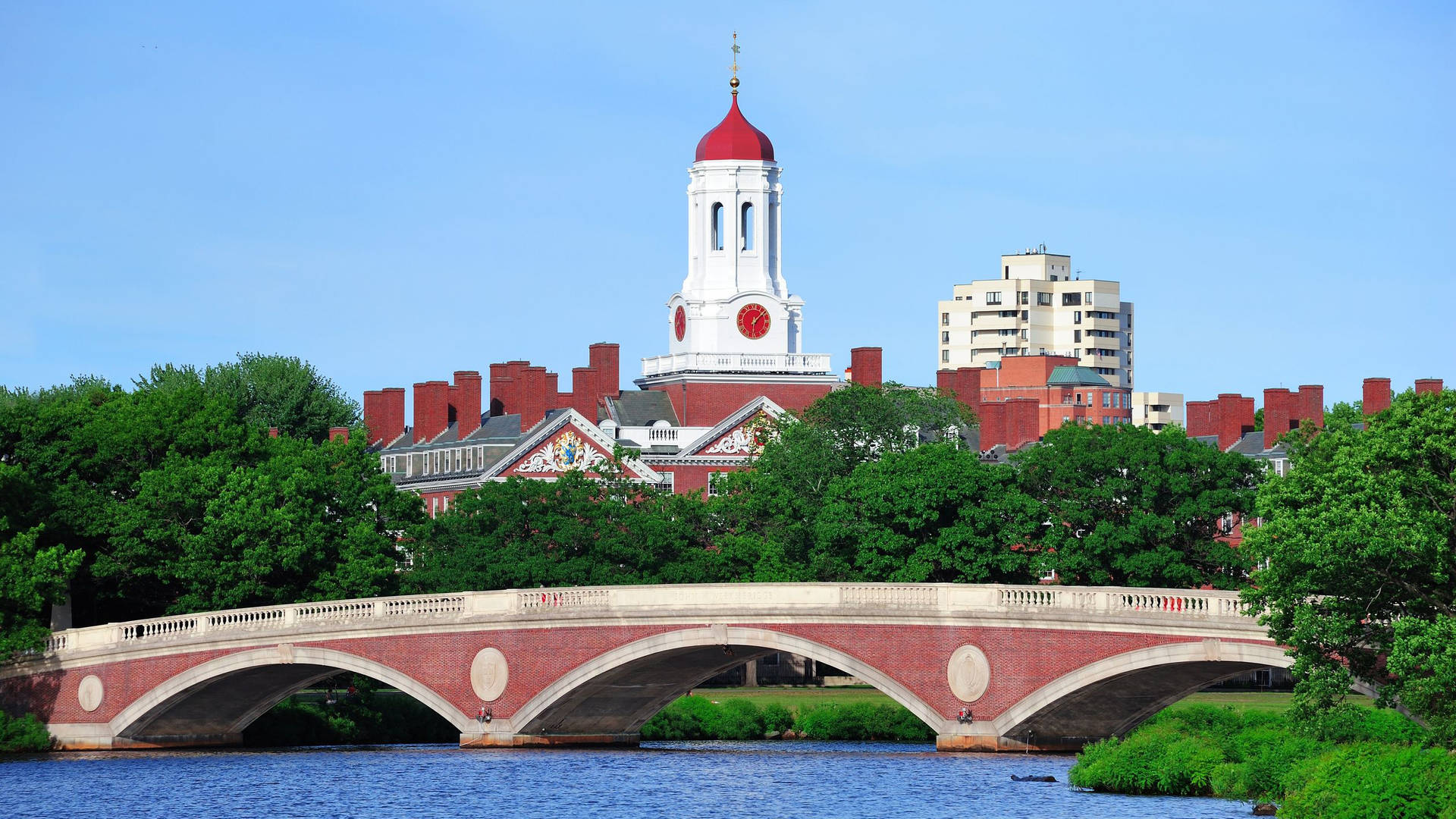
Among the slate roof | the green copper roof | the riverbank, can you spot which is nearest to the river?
the riverbank

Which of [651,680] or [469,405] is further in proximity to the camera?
[469,405]

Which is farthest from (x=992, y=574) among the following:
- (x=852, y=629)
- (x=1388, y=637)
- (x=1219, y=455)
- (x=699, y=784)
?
(x=1388, y=637)

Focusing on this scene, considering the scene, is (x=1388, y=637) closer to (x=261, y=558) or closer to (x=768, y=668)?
(x=261, y=558)

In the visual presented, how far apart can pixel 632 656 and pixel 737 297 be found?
49.2 metres

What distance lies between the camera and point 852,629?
65.2 metres

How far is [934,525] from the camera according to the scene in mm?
82375

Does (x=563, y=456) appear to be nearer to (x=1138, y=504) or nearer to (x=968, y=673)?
(x=1138, y=504)

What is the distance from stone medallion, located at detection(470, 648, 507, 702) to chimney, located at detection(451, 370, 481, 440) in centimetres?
4739

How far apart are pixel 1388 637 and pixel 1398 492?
322 centimetres

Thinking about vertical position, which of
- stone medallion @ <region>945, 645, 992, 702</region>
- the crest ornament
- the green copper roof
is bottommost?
stone medallion @ <region>945, 645, 992, 702</region>

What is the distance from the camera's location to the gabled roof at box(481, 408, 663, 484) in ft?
356

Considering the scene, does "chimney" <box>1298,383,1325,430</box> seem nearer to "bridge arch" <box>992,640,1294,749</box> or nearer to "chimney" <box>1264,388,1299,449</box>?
"chimney" <box>1264,388,1299,449</box>

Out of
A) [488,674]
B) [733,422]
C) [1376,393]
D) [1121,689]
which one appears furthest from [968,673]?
[733,422]

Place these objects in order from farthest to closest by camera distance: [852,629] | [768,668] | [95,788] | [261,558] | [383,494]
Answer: [768,668], [383,494], [261,558], [852,629], [95,788]
